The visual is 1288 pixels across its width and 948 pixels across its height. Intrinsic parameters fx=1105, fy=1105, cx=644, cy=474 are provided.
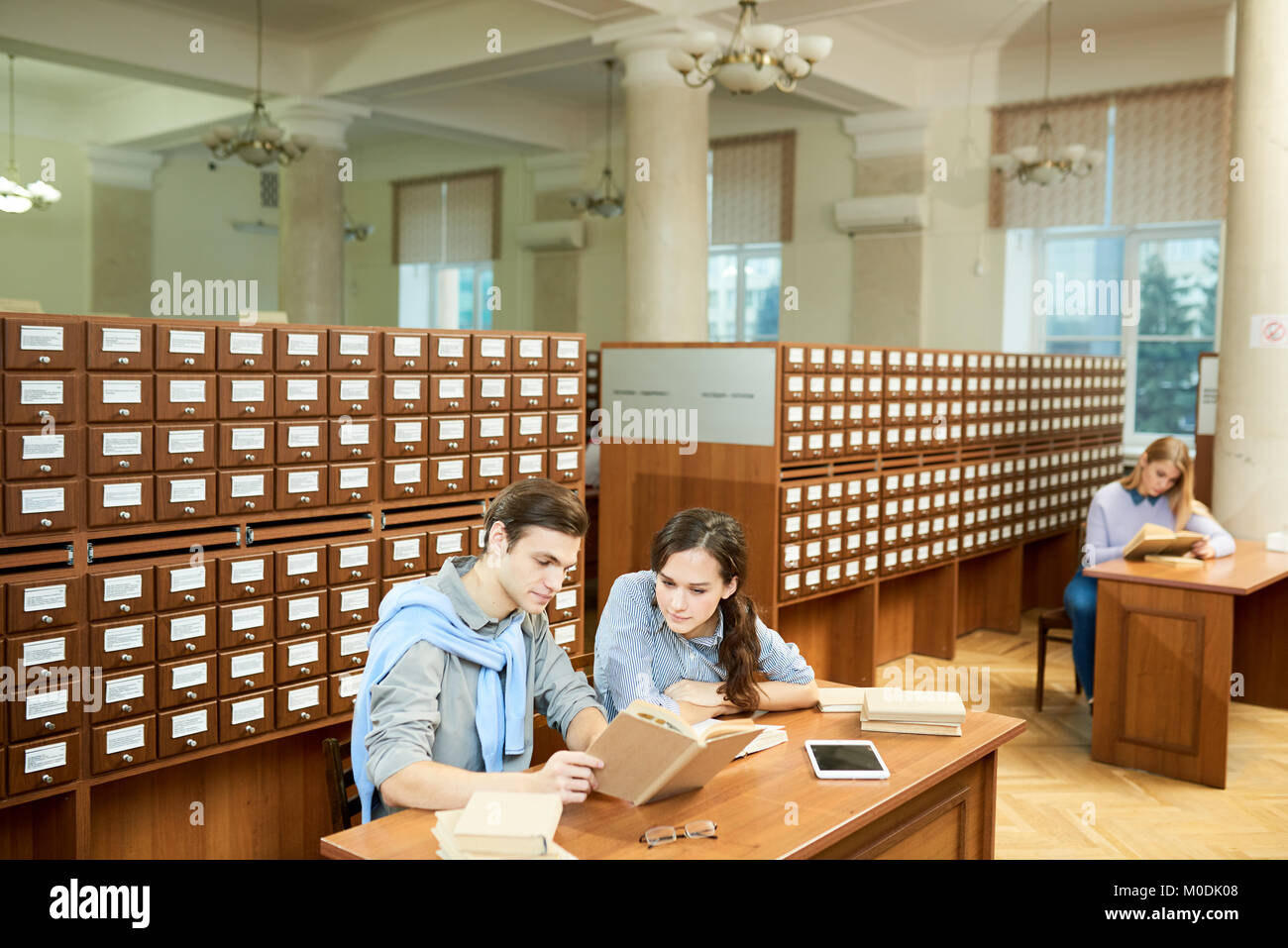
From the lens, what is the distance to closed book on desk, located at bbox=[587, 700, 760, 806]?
1845 millimetres

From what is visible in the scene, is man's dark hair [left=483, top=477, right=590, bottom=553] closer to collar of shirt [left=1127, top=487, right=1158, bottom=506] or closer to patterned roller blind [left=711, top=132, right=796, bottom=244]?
collar of shirt [left=1127, top=487, right=1158, bottom=506]

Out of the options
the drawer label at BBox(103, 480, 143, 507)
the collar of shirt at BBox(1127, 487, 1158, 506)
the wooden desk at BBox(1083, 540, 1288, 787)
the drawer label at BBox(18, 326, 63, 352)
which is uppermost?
the drawer label at BBox(18, 326, 63, 352)

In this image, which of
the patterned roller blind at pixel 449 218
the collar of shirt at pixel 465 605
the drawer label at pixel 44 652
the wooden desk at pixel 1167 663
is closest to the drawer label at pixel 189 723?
the drawer label at pixel 44 652

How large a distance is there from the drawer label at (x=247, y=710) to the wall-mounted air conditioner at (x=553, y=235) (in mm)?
8787

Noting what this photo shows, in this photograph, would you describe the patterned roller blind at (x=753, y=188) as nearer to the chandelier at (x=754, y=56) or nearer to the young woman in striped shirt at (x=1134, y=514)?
the chandelier at (x=754, y=56)

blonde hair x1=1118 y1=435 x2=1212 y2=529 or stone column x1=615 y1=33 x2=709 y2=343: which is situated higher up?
stone column x1=615 y1=33 x2=709 y2=343

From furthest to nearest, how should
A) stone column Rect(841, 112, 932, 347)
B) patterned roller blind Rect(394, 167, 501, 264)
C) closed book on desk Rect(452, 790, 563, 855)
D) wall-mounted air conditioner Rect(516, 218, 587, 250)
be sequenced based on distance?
1. patterned roller blind Rect(394, 167, 501, 264)
2. wall-mounted air conditioner Rect(516, 218, 587, 250)
3. stone column Rect(841, 112, 932, 347)
4. closed book on desk Rect(452, 790, 563, 855)

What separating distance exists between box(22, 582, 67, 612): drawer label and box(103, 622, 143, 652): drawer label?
15 centimetres

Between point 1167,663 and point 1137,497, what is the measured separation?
1022 mm

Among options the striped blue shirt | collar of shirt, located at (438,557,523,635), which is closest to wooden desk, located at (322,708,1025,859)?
the striped blue shirt

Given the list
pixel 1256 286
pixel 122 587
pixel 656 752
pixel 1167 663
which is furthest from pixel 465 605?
pixel 1256 286

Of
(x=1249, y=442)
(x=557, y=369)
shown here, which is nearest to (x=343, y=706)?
(x=557, y=369)

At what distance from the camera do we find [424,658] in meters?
2.05

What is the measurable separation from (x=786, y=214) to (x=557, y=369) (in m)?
6.58
